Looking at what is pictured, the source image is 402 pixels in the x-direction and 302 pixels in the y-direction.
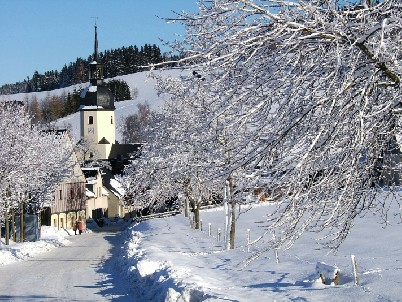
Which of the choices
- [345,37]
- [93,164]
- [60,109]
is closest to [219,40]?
[345,37]

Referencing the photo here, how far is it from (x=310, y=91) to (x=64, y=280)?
50.4 feet

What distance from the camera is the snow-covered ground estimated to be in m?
11.9

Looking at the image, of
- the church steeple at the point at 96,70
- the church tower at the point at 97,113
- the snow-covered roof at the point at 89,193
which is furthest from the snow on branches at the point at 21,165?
the church tower at the point at 97,113

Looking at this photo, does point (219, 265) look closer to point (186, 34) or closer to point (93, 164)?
point (186, 34)

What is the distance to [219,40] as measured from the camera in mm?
6016

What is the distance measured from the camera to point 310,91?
6090 mm

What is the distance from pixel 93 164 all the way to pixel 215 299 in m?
79.1

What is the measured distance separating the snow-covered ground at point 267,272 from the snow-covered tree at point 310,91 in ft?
5.49

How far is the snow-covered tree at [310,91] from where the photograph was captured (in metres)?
5.63

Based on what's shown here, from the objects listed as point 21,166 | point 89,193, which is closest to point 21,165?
point 21,166

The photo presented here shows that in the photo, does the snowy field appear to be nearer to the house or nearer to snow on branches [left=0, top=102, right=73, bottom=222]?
snow on branches [left=0, top=102, right=73, bottom=222]

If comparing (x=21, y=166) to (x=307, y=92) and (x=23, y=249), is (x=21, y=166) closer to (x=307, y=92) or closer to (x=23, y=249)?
(x=23, y=249)

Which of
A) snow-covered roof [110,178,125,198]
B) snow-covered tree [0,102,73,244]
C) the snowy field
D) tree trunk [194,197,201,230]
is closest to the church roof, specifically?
snow-covered roof [110,178,125,198]

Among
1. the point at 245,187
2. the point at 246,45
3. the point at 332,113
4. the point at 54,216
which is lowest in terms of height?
the point at 54,216
